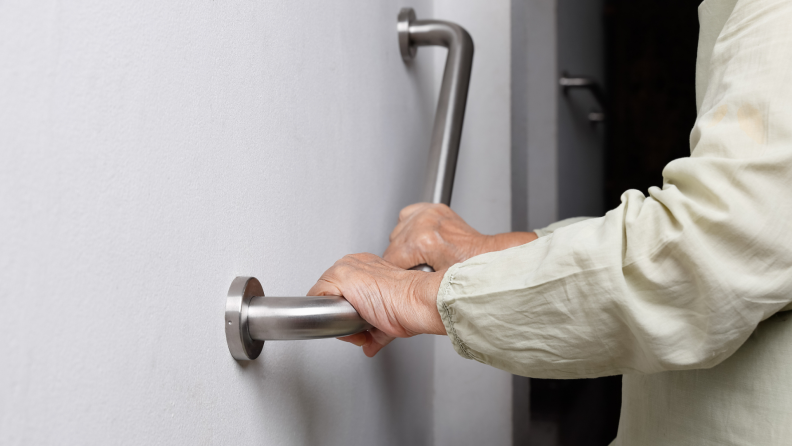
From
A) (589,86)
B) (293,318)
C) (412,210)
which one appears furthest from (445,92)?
(293,318)

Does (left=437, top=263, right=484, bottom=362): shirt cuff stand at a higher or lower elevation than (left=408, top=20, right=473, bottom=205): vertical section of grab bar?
lower

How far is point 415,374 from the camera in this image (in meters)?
0.77

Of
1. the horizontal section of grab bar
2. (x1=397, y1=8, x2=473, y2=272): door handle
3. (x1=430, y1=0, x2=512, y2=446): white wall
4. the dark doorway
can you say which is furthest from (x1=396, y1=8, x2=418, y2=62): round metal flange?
the horizontal section of grab bar

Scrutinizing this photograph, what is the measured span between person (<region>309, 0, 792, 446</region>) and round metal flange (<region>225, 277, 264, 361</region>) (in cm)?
6

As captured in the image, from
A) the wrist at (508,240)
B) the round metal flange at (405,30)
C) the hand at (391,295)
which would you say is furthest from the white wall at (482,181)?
the hand at (391,295)

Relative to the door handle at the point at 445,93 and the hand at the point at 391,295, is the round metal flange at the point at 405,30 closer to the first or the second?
the door handle at the point at 445,93

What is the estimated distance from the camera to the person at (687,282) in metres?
0.27

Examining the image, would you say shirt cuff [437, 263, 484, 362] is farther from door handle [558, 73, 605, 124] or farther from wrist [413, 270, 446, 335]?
door handle [558, 73, 605, 124]

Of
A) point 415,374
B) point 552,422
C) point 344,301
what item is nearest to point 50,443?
point 344,301

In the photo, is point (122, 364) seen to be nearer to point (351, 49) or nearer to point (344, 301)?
point (344, 301)

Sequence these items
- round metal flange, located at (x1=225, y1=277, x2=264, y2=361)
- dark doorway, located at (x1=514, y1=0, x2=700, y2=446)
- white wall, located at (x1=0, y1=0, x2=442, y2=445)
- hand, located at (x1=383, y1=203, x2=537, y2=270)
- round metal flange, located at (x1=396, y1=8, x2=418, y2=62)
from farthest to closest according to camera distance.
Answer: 1. dark doorway, located at (x1=514, y1=0, x2=700, y2=446)
2. round metal flange, located at (x1=396, y1=8, x2=418, y2=62)
3. hand, located at (x1=383, y1=203, x2=537, y2=270)
4. round metal flange, located at (x1=225, y1=277, x2=264, y2=361)
5. white wall, located at (x1=0, y1=0, x2=442, y2=445)

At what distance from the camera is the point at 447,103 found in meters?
0.64

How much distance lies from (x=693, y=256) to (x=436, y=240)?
0.90 ft

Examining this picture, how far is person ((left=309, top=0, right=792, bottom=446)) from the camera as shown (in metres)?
0.27
